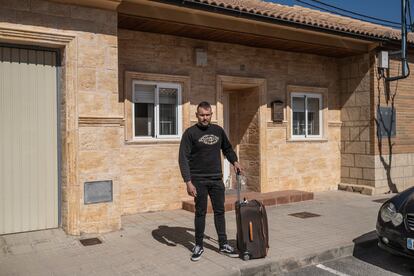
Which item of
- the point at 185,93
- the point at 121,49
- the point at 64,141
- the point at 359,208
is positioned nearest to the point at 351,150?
the point at 359,208

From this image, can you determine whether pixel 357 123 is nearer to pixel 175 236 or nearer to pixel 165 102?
pixel 165 102

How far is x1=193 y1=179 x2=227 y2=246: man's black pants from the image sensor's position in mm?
5082

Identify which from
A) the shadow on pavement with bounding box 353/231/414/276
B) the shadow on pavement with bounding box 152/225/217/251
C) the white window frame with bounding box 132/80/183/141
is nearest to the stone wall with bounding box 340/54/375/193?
the shadow on pavement with bounding box 353/231/414/276

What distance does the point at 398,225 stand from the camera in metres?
4.90

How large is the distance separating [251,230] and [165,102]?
417 cm

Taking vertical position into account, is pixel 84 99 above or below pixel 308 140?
above

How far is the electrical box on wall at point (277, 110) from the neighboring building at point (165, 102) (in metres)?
0.03

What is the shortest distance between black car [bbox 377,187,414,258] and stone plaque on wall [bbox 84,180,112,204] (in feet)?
13.3

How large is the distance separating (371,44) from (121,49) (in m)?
6.30

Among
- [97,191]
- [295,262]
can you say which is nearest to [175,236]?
[97,191]

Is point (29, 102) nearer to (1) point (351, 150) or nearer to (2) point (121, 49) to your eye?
(2) point (121, 49)

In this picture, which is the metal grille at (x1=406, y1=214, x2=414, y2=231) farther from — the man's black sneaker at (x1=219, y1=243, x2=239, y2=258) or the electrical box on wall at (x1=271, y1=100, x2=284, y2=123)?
the electrical box on wall at (x1=271, y1=100, x2=284, y2=123)

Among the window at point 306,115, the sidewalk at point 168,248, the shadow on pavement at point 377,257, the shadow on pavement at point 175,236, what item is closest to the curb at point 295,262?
the sidewalk at point 168,248

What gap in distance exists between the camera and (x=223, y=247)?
17.3 feet
